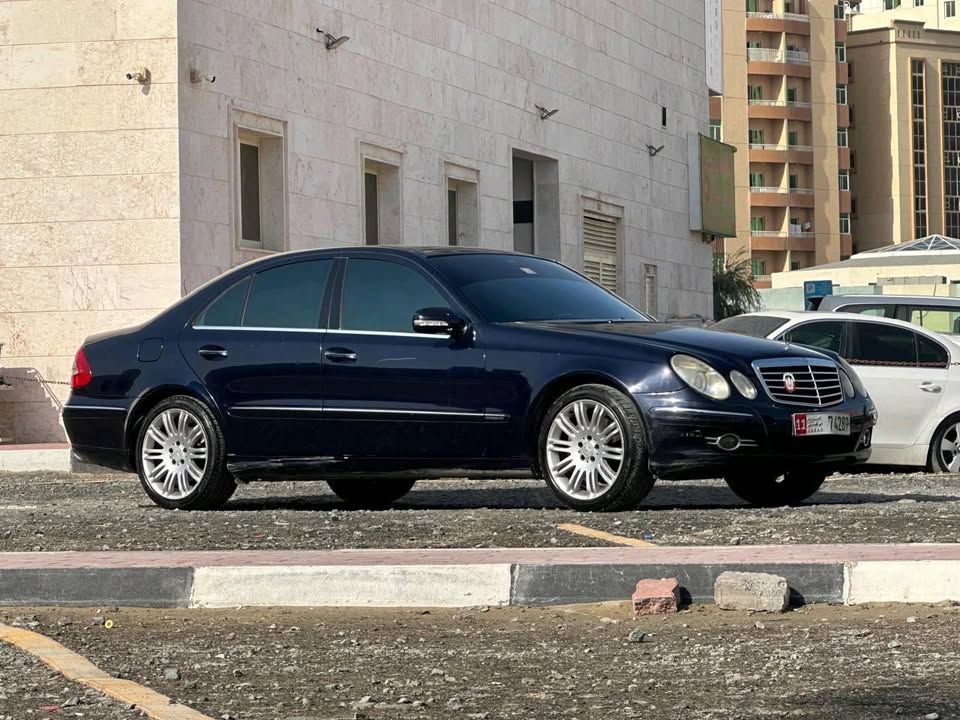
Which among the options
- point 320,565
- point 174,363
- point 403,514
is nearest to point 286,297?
point 174,363

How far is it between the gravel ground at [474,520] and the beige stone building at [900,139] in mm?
121771

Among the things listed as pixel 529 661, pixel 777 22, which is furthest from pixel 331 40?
pixel 777 22

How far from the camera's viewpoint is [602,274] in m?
34.3

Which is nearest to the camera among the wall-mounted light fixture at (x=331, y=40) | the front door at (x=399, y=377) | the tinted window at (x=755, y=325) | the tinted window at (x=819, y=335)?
the front door at (x=399, y=377)

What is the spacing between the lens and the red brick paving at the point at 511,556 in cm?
714

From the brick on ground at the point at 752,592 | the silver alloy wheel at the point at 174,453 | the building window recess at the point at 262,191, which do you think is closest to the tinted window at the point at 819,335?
the silver alloy wheel at the point at 174,453

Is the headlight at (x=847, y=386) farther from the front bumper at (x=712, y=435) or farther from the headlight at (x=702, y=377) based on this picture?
the headlight at (x=702, y=377)

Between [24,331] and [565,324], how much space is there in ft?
39.6

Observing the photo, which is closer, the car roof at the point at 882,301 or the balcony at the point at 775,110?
the car roof at the point at 882,301

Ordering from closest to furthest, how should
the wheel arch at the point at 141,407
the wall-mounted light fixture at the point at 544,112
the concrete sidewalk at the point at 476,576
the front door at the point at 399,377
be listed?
1. the concrete sidewalk at the point at 476,576
2. the front door at the point at 399,377
3. the wheel arch at the point at 141,407
4. the wall-mounted light fixture at the point at 544,112

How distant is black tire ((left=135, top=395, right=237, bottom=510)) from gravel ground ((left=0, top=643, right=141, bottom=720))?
4.85 m

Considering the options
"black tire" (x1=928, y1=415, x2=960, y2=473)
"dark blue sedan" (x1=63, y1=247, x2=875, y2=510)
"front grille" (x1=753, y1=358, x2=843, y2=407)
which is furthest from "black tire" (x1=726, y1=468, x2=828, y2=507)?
"black tire" (x1=928, y1=415, x2=960, y2=473)

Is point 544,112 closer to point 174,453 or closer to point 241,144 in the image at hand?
point 241,144

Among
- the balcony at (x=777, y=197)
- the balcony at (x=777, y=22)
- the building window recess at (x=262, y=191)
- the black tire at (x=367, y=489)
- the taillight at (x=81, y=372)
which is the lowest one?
the black tire at (x=367, y=489)
